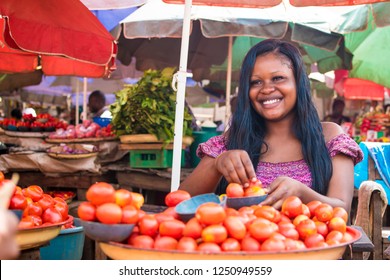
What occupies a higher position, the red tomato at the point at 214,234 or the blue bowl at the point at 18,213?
the red tomato at the point at 214,234

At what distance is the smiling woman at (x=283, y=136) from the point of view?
2.96m

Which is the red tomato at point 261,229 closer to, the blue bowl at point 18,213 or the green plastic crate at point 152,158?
the blue bowl at point 18,213

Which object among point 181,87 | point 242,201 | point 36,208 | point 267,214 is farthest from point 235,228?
point 181,87

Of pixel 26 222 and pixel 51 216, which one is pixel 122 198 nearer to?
pixel 26 222

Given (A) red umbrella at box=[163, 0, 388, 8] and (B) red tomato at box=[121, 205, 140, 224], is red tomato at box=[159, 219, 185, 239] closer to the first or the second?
(B) red tomato at box=[121, 205, 140, 224]

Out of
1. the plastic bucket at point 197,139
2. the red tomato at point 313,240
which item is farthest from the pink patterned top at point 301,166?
the plastic bucket at point 197,139

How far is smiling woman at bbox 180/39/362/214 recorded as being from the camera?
2.96 m

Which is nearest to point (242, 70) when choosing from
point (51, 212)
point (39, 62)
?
point (51, 212)

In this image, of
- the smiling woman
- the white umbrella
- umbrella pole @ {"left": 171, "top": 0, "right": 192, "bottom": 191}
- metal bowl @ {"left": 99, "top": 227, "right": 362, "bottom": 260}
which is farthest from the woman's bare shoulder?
the white umbrella

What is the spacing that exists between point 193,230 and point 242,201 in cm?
42

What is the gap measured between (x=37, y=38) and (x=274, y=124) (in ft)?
7.72

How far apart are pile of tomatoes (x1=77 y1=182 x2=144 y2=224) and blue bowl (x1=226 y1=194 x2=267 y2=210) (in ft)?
1.43

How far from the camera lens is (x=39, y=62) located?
8.92m

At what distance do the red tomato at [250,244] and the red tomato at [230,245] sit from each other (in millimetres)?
18
